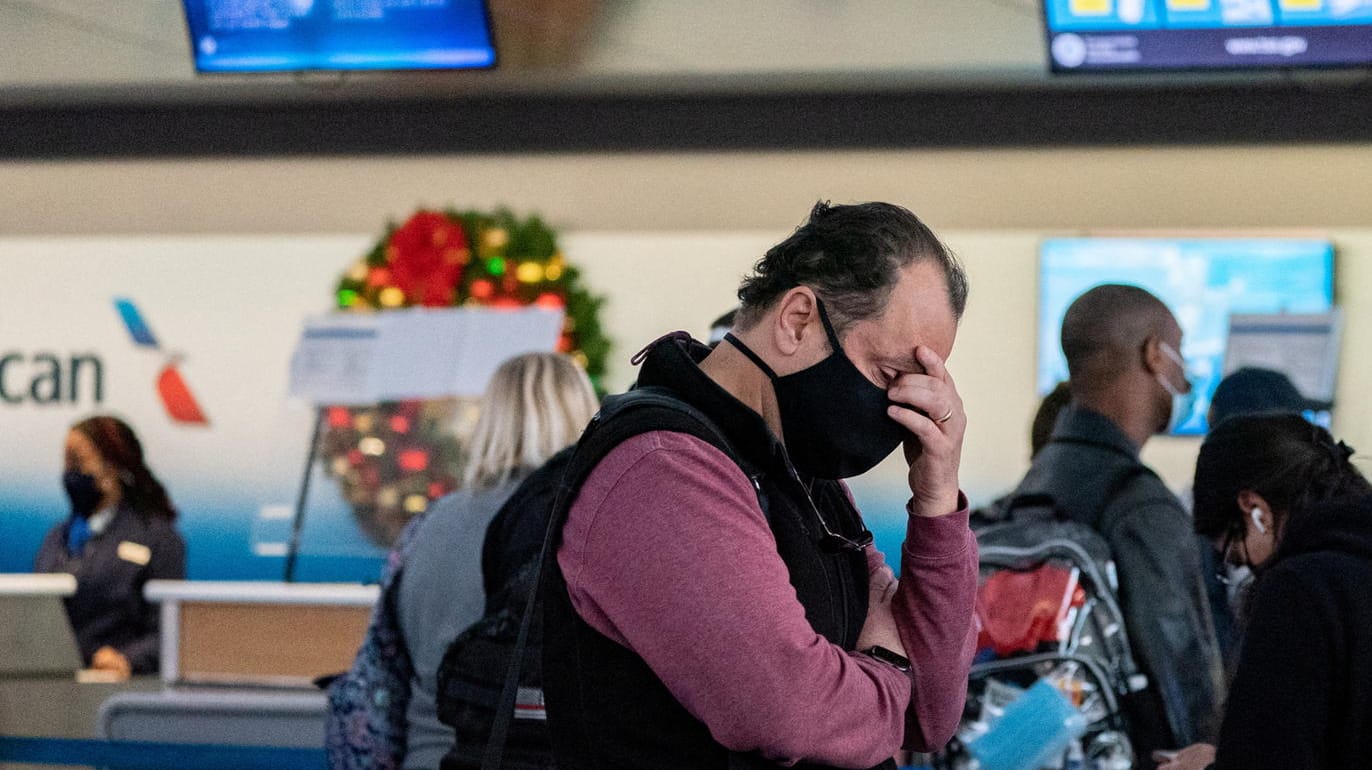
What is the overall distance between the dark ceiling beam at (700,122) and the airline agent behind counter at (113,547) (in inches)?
64.4

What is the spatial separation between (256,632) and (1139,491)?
2.56 m

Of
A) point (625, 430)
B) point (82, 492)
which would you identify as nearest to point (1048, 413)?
point (625, 430)

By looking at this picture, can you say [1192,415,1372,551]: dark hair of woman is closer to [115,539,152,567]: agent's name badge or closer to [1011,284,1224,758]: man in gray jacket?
[1011,284,1224,758]: man in gray jacket

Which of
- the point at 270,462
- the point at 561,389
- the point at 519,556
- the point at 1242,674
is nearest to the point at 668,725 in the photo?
the point at 1242,674

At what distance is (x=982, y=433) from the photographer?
623cm

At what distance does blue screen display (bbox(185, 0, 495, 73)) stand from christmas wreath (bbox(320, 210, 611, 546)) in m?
0.84

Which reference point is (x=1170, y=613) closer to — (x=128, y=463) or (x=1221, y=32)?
(x=1221, y=32)

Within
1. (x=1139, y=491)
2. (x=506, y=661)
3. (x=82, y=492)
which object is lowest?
(x=82, y=492)

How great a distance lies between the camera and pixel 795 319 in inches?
60.3

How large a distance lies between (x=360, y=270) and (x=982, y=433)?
244 cm

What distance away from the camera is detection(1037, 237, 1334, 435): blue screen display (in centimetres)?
582

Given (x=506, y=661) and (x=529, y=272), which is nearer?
(x=506, y=661)

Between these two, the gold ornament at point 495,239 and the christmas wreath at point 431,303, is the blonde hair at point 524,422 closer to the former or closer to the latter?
the christmas wreath at point 431,303

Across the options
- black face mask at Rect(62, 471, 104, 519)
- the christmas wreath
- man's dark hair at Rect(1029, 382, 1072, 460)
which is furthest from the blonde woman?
the christmas wreath
